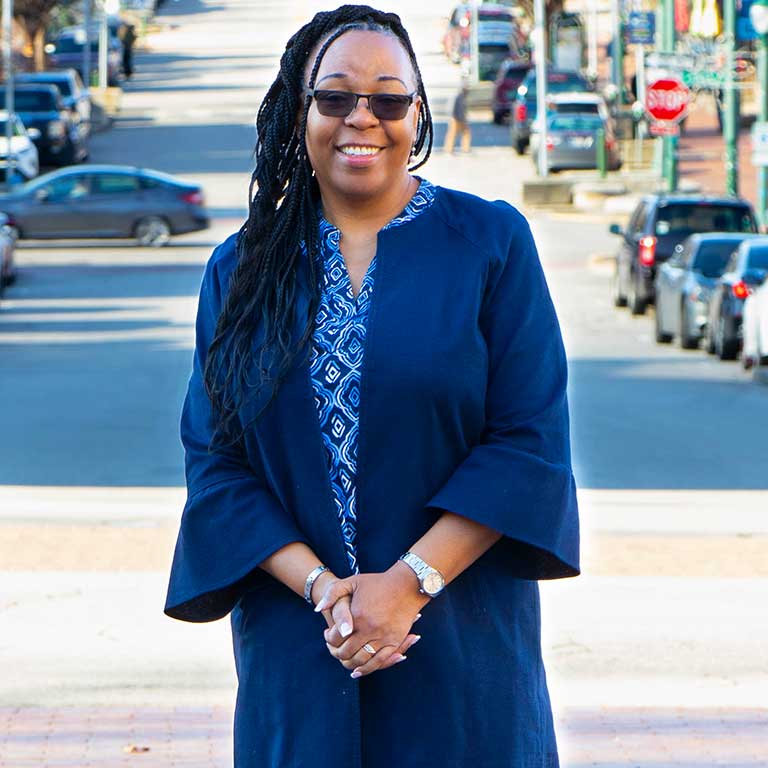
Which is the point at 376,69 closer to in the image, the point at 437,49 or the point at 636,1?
the point at 636,1

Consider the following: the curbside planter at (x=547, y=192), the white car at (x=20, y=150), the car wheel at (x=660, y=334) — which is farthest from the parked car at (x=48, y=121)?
the car wheel at (x=660, y=334)

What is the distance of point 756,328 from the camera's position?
20.1 metres

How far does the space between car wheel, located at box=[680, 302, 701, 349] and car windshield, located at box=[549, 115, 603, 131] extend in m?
21.2

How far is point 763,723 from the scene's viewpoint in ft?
20.9

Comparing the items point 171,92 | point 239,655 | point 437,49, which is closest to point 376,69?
point 239,655

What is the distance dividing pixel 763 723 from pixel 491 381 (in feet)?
10.9

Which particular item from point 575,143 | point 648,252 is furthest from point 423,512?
point 575,143

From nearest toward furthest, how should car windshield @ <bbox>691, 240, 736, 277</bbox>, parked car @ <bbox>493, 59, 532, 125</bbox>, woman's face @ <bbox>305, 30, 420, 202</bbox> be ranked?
1. woman's face @ <bbox>305, 30, 420, 202</bbox>
2. car windshield @ <bbox>691, 240, 736, 277</bbox>
3. parked car @ <bbox>493, 59, 532, 125</bbox>

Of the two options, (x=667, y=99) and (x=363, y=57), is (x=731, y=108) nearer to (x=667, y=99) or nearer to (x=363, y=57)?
(x=667, y=99)

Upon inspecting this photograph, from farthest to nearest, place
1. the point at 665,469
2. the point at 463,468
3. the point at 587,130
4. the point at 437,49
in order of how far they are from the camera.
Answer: the point at 437,49
the point at 587,130
the point at 665,469
the point at 463,468

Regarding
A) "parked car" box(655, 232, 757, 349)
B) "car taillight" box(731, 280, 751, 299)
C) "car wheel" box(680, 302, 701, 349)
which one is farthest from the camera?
"car wheel" box(680, 302, 701, 349)

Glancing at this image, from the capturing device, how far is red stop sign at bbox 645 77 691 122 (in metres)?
35.3

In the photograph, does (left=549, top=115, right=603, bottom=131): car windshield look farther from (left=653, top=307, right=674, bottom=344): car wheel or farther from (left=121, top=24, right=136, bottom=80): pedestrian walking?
(left=121, top=24, right=136, bottom=80): pedestrian walking

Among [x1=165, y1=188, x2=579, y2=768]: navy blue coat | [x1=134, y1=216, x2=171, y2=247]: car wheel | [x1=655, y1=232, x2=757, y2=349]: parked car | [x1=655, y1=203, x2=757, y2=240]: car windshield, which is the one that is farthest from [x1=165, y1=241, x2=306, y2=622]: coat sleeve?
[x1=134, y1=216, x2=171, y2=247]: car wheel
